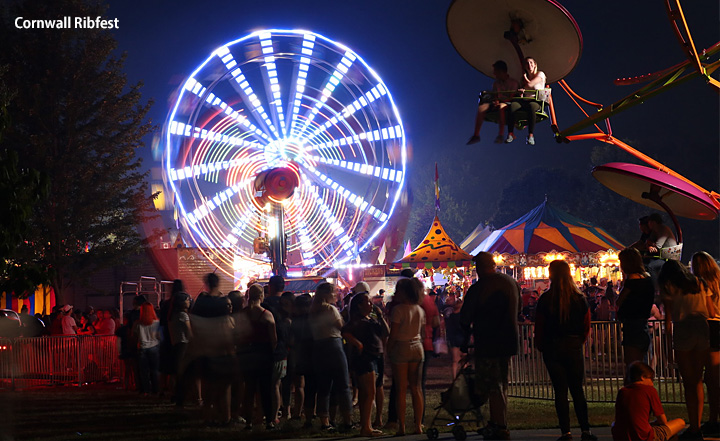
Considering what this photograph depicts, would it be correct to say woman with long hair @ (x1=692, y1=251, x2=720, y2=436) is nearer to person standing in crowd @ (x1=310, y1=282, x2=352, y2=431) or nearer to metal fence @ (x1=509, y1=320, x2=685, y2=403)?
metal fence @ (x1=509, y1=320, x2=685, y2=403)

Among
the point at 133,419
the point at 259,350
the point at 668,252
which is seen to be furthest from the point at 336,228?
the point at 668,252

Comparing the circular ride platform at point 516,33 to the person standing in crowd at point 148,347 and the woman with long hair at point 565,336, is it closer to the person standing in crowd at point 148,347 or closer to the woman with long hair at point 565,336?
the woman with long hair at point 565,336

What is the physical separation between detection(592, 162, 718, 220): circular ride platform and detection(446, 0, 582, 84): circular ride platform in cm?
273

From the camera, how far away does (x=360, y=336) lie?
8.01 m

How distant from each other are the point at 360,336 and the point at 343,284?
68.3 ft

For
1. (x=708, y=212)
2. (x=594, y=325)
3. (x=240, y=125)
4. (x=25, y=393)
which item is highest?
(x=240, y=125)

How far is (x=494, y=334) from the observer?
709 cm

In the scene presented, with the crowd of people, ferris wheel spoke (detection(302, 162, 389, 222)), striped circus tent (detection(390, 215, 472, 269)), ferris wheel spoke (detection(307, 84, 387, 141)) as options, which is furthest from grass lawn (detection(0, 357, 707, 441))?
striped circus tent (detection(390, 215, 472, 269))

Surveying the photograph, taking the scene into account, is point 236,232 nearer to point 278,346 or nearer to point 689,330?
point 278,346

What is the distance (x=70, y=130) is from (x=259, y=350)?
2004 centimetres

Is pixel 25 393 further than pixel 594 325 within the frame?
Yes

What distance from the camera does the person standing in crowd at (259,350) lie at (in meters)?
8.37

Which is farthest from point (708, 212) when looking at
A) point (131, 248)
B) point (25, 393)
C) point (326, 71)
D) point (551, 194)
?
point (551, 194)

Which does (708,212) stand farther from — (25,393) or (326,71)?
(326,71)
